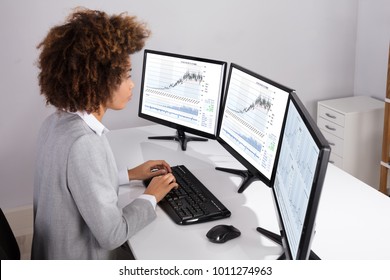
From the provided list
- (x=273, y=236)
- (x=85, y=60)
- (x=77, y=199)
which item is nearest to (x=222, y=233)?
(x=273, y=236)

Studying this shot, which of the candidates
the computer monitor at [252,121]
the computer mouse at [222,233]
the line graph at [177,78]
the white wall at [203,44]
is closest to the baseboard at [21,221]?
the white wall at [203,44]

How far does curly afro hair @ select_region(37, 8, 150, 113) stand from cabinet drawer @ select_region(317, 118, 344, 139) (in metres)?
2.05

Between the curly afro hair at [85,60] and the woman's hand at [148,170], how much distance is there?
49 centimetres

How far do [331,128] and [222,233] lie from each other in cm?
203

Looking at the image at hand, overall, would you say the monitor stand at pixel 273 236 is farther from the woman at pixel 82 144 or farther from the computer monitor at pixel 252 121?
the woman at pixel 82 144

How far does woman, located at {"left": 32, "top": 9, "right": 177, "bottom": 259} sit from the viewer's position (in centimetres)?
161

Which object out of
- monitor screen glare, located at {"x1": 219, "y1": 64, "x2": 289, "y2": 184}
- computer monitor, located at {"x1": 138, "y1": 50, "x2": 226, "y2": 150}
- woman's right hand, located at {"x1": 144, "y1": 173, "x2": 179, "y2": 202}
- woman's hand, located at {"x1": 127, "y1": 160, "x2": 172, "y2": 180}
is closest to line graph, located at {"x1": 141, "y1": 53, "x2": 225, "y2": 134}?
computer monitor, located at {"x1": 138, "y1": 50, "x2": 226, "y2": 150}

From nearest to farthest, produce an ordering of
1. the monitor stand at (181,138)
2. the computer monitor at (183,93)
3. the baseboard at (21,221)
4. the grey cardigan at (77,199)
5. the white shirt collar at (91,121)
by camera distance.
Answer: the grey cardigan at (77,199) → the white shirt collar at (91,121) → the computer monitor at (183,93) → the monitor stand at (181,138) → the baseboard at (21,221)

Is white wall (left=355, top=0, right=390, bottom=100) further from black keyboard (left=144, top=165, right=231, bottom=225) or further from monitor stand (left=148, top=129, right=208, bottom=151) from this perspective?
black keyboard (left=144, top=165, right=231, bottom=225)

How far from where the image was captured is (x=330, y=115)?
11.6ft

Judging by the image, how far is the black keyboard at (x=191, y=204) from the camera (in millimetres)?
1825

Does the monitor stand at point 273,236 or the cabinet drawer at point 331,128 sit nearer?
the monitor stand at point 273,236

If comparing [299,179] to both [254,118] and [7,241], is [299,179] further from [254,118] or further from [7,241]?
[7,241]
